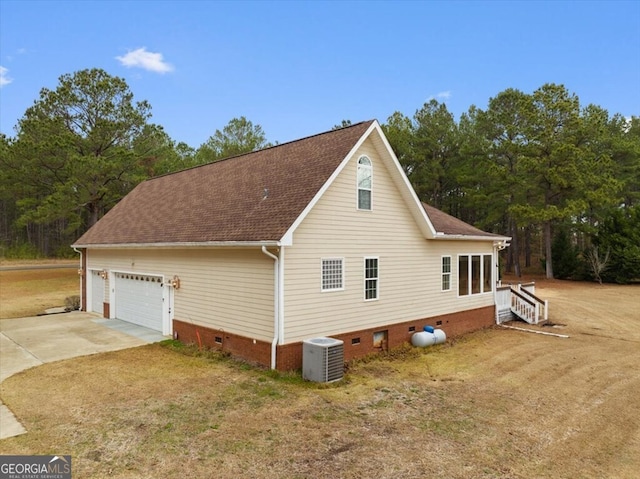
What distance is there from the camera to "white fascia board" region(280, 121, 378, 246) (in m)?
9.82

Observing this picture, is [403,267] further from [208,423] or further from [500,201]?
[500,201]

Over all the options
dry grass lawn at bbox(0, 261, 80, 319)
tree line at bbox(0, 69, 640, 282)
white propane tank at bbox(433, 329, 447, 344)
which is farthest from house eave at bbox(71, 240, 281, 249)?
tree line at bbox(0, 69, 640, 282)

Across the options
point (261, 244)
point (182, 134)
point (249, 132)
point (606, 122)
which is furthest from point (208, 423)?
point (606, 122)

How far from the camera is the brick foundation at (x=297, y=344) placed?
10.4 m

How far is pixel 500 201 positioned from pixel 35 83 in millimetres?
41937

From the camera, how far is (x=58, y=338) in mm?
14109

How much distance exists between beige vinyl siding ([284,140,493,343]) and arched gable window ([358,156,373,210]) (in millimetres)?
175

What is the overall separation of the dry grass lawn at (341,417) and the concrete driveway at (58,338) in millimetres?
848

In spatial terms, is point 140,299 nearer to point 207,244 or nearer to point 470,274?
point 207,244

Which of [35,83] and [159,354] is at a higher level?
[35,83]

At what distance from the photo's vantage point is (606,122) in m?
45.2

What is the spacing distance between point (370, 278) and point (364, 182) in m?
2.94

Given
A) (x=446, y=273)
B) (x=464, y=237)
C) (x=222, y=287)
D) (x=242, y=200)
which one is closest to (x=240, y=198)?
(x=242, y=200)

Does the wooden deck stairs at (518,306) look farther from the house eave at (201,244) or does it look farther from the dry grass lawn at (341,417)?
the house eave at (201,244)
